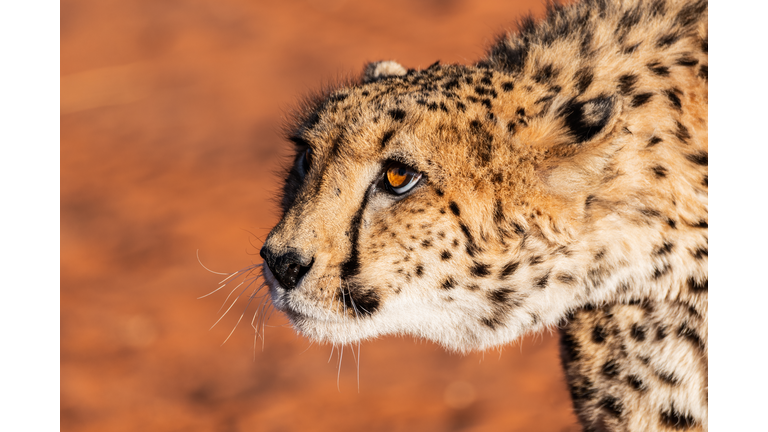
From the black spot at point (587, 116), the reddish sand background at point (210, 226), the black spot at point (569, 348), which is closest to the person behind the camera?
the black spot at point (587, 116)

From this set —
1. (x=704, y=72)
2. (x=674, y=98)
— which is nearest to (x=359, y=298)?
(x=674, y=98)

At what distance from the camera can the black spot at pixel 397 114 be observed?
1900 mm

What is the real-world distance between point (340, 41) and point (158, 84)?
2.41 m

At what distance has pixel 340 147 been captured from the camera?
1939mm

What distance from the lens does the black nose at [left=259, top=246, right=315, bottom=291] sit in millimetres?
1832

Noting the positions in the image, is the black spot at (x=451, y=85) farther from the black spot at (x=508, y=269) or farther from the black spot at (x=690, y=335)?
the black spot at (x=690, y=335)

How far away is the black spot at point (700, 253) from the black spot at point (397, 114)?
85cm

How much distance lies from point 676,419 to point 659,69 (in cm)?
97

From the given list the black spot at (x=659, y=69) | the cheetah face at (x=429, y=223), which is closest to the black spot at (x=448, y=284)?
the cheetah face at (x=429, y=223)

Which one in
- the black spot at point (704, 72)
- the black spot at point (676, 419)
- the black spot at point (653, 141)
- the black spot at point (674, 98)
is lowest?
the black spot at point (676, 419)

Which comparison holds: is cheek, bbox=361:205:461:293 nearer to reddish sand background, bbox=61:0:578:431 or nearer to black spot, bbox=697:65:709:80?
black spot, bbox=697:65:709:80

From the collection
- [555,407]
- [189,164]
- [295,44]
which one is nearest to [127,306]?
[189,164]

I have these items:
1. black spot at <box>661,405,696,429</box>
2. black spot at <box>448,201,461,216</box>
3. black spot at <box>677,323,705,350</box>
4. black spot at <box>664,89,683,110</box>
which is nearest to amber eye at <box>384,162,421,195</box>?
black spot at <box>448,201,461,216</box>

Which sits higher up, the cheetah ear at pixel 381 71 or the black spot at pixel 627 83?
the cheetah ear at pixel 381 71
